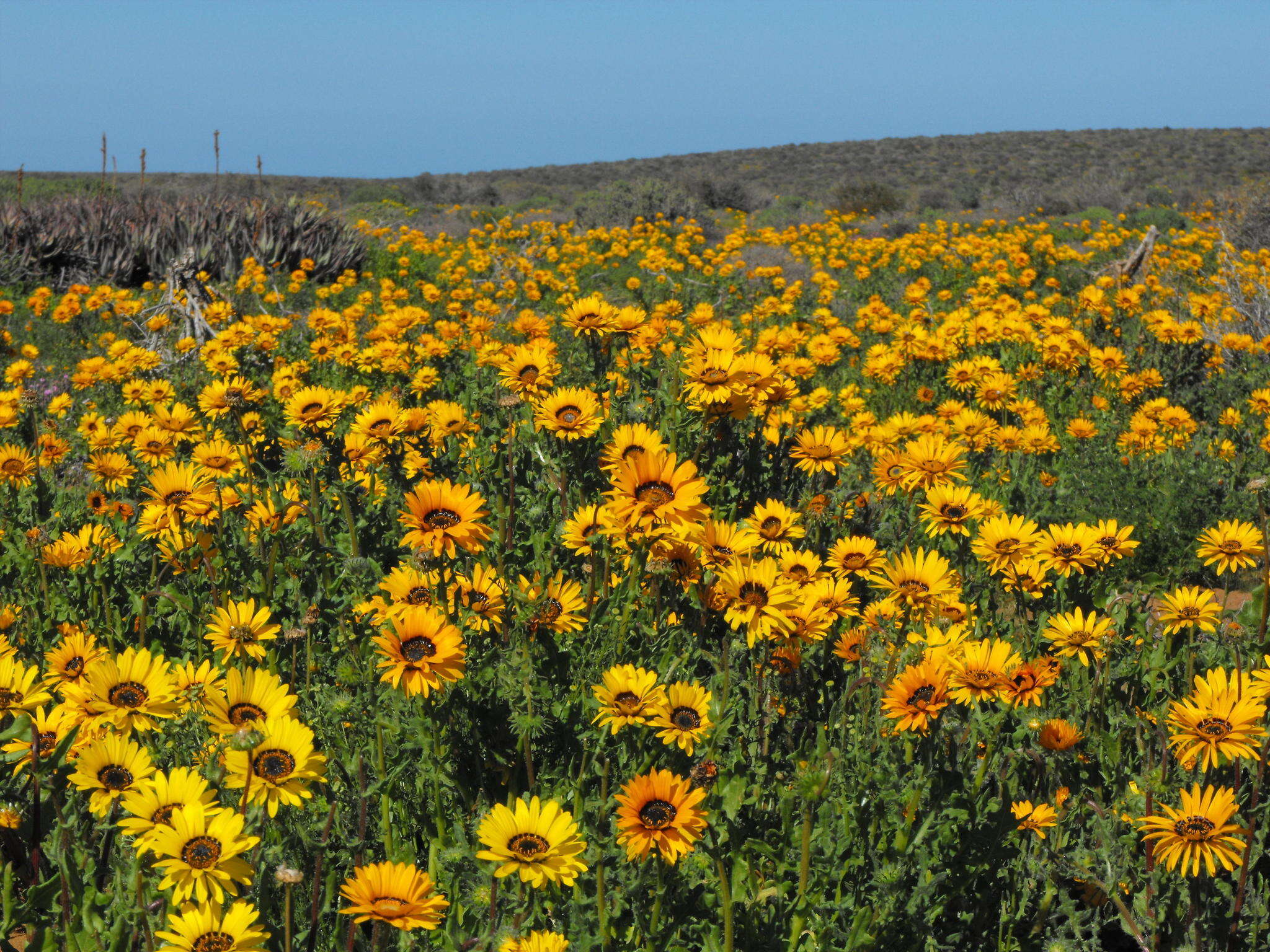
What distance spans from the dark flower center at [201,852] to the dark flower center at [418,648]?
638 mm

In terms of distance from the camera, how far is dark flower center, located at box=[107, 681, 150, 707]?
212 cm

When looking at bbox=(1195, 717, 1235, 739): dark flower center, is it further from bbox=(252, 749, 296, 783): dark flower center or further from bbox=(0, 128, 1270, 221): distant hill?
bbox=(0, 128, 1270, 221): distant hill

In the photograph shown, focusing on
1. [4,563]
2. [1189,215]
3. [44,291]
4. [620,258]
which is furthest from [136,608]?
[1189,215]

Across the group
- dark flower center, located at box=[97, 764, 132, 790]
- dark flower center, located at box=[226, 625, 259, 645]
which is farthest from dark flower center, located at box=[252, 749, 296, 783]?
dark flower center, located at box=[226, 625, 259, 645]

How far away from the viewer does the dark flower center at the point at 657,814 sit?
189 cm

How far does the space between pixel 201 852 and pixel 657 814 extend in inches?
31.6

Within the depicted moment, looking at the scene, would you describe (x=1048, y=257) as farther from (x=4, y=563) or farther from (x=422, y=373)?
(x=4, y=563)

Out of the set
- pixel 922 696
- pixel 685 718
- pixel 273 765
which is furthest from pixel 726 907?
pixel 273 765

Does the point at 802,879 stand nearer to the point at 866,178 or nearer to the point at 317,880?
the point at 317,880

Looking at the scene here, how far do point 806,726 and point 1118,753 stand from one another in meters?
0.90

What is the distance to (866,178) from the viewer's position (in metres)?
43.1

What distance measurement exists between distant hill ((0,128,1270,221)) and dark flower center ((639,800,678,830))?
23.3 metres

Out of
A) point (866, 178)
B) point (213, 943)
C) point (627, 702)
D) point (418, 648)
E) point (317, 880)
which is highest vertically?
point (866, 178)

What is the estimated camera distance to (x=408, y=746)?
255cm
